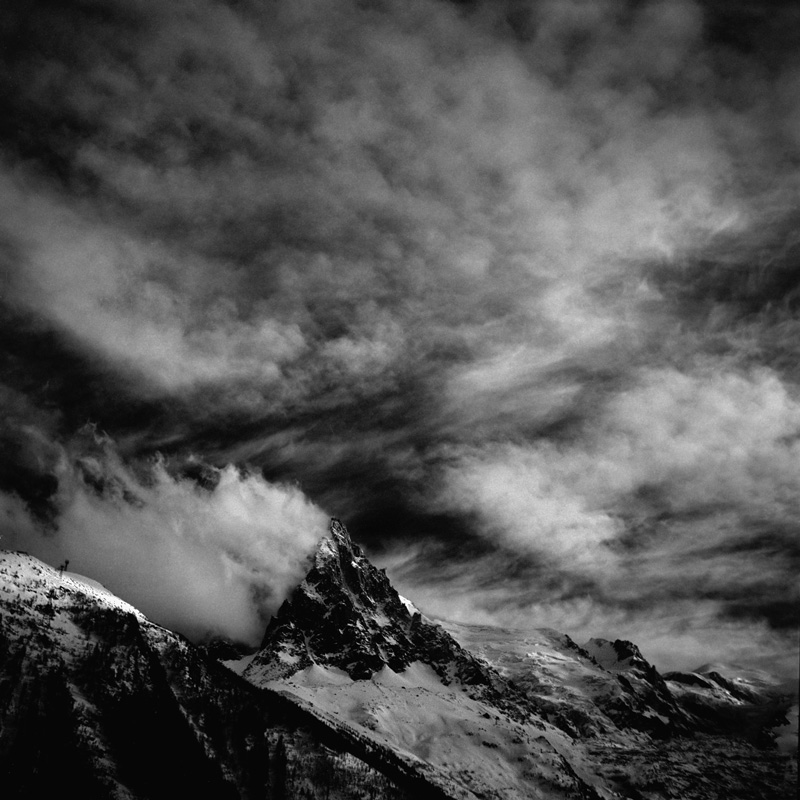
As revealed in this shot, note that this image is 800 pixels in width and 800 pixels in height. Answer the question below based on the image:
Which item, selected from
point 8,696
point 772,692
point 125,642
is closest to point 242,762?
point 125,642

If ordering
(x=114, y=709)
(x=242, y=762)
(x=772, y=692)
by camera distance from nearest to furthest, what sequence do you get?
(x=772, y=692) → (x=114, y=709) → (x=242, y=762)

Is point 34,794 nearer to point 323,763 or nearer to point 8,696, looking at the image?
point 8,696

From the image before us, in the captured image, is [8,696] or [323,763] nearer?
[8,696]

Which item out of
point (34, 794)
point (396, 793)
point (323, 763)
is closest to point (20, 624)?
point (34, 794)

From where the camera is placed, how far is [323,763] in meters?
194

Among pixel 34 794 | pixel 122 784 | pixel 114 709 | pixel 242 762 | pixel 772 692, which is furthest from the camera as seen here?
pixel 242 762

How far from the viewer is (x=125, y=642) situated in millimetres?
195500

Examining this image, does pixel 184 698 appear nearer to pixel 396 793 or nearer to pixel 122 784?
pixel 122 784

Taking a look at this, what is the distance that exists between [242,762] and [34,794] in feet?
191

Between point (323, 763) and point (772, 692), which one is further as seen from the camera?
point (323, 763)

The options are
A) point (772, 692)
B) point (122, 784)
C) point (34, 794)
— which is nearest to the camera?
point (772, 692)

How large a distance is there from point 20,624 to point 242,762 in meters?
78.7

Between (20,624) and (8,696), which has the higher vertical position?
(20,624)

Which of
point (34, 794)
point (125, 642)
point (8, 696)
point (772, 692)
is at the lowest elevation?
point (34, 794)
